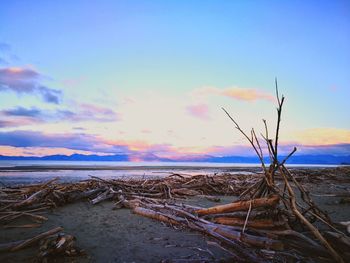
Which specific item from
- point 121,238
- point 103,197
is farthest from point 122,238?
point 103,197

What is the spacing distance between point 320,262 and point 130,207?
450 centimetres

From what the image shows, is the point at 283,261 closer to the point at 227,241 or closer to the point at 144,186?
the point at 227,241

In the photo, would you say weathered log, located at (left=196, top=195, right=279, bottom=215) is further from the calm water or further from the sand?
the calm water

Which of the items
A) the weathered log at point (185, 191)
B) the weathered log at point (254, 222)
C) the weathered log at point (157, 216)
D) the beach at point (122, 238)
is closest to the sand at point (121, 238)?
the beach at point (122, 238)

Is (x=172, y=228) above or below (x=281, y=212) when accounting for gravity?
below

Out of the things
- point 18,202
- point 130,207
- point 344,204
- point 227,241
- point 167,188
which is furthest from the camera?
point 167,188

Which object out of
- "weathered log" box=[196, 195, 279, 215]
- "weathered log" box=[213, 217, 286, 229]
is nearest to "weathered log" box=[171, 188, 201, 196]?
"weathered log" box=[196, 195, 279, 215]

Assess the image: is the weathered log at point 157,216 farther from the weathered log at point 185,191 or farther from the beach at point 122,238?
the weathered log at point 185,191

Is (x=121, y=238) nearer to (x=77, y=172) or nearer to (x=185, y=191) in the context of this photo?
(x=185, y=191)


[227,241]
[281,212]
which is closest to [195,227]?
[227,241]

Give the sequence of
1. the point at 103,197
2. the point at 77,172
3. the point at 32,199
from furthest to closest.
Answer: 1. the point at 77,172
2. the point at 103,197
3. the point at 32,199

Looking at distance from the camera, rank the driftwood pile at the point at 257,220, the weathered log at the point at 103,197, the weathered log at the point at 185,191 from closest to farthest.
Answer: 1. the driftwood pile at the point at 257,220
2. the weathered log at the point at 103,197
3. the weathered log at the point at 185,191

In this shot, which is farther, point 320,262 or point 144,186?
point 144,186

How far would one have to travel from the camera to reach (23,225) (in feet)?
15.5
